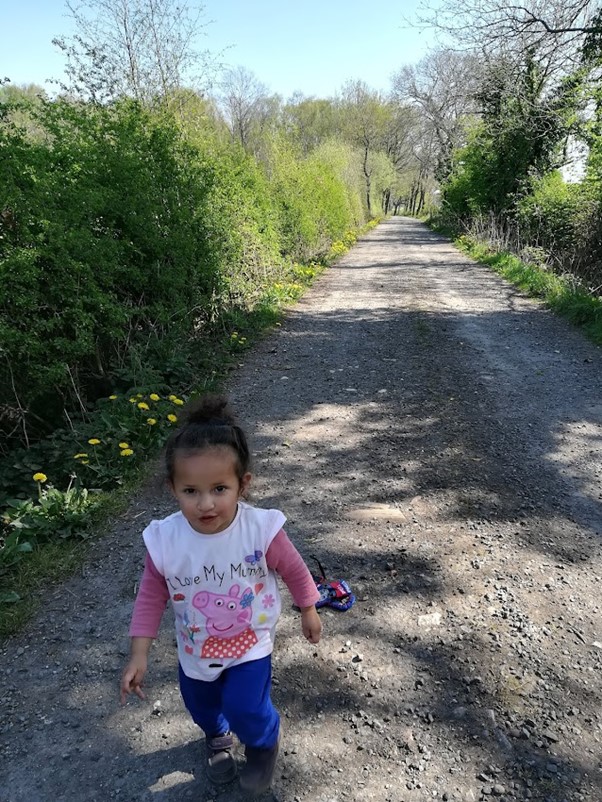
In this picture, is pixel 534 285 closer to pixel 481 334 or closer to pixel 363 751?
pixel 481 334

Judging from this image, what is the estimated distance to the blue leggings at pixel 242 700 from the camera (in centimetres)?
167

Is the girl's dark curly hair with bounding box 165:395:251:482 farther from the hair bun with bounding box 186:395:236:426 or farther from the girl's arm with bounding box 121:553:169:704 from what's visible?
the girl's arm with bounding box 121:553:169:704

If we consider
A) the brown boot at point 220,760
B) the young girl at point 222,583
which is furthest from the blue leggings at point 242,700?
the brown boot at point 220,760

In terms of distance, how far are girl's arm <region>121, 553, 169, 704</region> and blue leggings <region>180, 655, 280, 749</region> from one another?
190mm

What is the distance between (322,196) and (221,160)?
32.8 ft

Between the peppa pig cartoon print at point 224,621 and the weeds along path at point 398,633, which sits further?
the weeds along path at point 398,633

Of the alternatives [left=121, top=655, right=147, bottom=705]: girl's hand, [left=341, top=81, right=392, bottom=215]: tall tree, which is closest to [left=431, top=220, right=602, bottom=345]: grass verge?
[left=121, top=655, right=147, bottom=705]: girl's hand

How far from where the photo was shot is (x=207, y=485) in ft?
5.20

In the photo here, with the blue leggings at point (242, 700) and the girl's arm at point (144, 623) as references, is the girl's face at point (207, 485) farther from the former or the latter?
the blue leggings at point (242, 700)

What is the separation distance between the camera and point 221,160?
8.60 m

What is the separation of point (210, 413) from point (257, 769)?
1.22 meters

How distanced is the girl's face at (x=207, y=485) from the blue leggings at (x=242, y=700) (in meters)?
0.51

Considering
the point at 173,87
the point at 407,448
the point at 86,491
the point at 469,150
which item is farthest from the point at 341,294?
the point at 469,150

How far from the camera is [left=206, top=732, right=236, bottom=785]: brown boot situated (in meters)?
1.88
